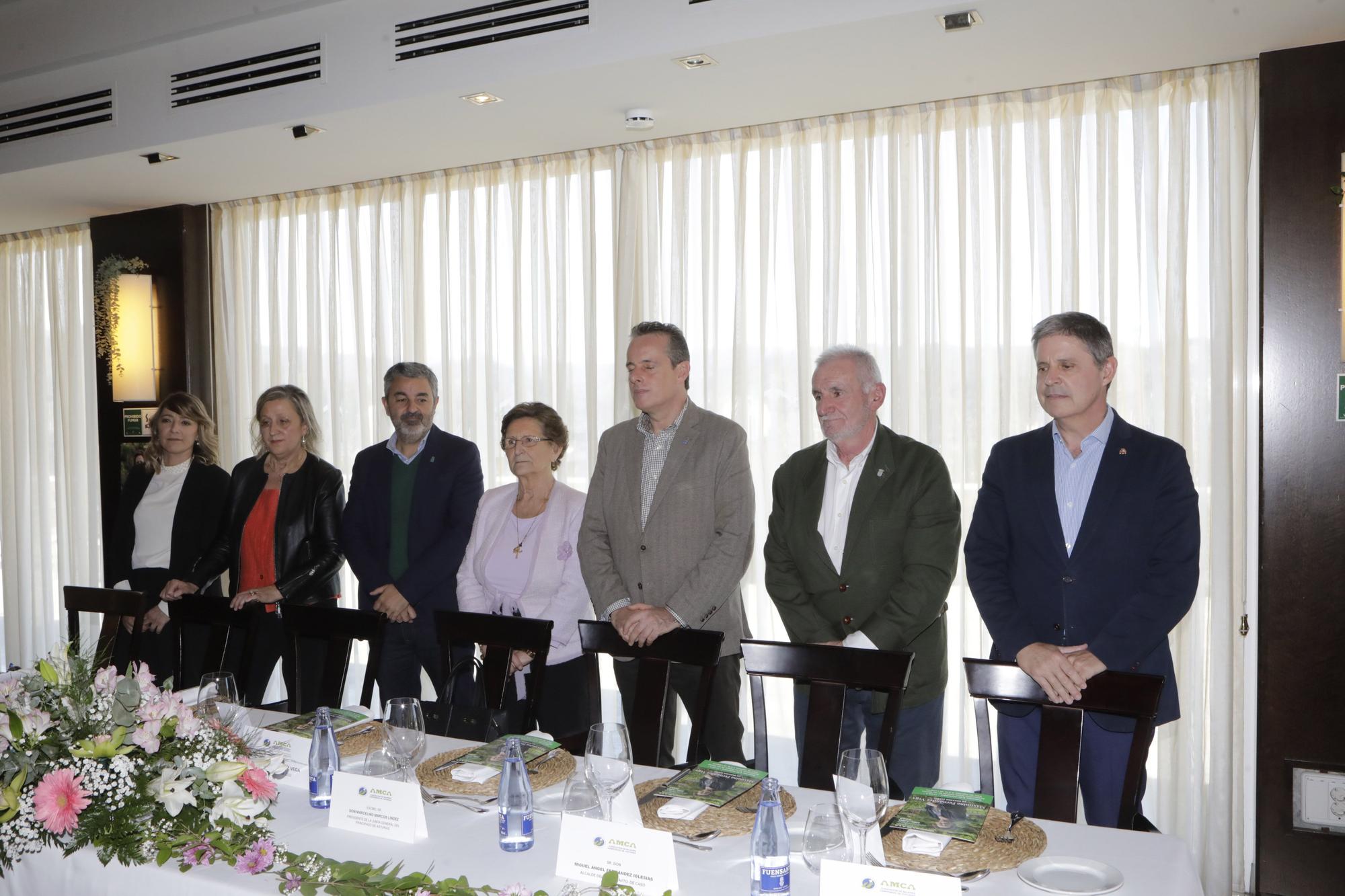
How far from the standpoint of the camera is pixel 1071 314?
9.14 ft

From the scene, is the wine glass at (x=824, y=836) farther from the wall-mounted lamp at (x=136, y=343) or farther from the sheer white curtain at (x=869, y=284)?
the wall-mounted lamp at (x=136, y=343)

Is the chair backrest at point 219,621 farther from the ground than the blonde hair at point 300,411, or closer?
closer

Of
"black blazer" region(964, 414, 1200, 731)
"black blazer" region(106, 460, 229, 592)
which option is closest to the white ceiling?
"black blazer" region(964, 414, 1200, 731)

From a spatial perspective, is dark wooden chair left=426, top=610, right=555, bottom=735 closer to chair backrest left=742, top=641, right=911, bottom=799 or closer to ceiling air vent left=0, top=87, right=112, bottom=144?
chair backrest left=742, top=641, right=911, bottom=799

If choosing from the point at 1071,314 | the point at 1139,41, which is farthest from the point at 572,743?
the point at 1139,41

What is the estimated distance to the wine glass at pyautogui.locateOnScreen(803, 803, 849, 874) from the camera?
1.64m

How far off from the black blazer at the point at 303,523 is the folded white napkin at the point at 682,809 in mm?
2591

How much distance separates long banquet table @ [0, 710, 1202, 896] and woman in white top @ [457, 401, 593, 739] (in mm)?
1408

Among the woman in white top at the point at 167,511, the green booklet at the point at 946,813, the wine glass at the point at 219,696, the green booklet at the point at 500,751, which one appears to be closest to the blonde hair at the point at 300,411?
the woman in white top at the point at 167,511

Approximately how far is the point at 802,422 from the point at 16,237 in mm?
5218

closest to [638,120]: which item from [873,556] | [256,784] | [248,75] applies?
[248,75]

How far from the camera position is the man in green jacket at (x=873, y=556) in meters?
2.98

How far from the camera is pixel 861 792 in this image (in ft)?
5.49

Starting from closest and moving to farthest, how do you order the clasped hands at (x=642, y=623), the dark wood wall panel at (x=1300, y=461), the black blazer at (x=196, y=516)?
the clasped hands at (x=642, y=623), the dark wood wall panel at (x=1300, y=461), the black blazer at (x=196, y=516)
